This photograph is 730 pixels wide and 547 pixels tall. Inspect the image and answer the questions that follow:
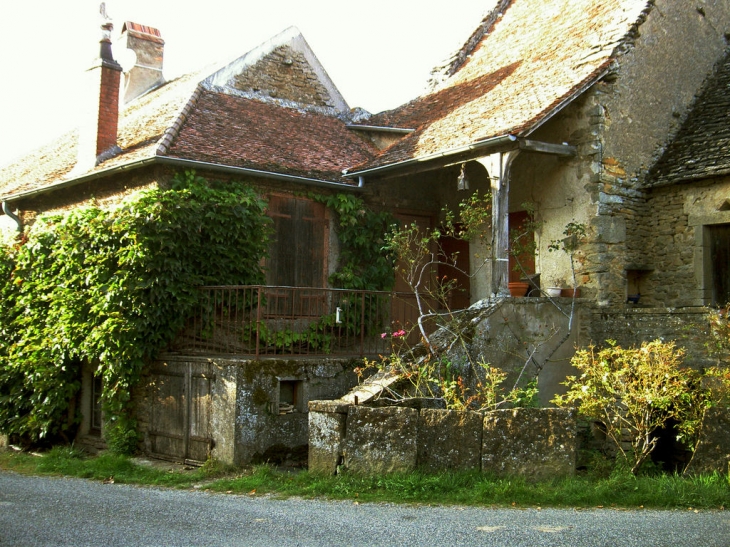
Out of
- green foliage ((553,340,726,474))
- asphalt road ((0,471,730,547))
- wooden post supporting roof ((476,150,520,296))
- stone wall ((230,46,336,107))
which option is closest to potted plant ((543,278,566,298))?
wooden post supporting roof ((476,150,520,296))

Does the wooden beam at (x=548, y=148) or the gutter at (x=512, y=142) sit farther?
the wooden beam at (x=548, y=148)

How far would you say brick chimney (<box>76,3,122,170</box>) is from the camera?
12688 mm

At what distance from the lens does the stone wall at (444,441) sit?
24.3 feet

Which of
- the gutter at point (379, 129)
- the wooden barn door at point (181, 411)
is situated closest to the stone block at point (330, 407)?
the wooden barn door at point (181, 411)

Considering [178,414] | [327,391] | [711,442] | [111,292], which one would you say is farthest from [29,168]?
[711,442]

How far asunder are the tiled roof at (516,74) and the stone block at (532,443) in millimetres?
4205

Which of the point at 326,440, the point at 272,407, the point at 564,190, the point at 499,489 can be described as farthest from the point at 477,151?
the point at 499,489

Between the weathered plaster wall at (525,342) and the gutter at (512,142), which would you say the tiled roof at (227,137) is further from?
the weathered plaster wall at (525,342)

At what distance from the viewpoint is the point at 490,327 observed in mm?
9922

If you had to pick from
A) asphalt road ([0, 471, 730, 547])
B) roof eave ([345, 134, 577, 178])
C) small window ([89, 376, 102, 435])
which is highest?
roof eave ([345, 134, 577, 178])

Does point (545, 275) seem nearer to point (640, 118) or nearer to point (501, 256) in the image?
point (501, 256)

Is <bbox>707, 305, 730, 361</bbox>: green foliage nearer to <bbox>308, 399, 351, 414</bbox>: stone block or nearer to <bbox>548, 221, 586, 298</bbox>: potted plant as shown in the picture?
<bbox>548, 221, 586, 298</bbox>: potted plant

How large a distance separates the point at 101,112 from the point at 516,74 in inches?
269

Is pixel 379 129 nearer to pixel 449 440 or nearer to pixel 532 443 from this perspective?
pixel 449 440
